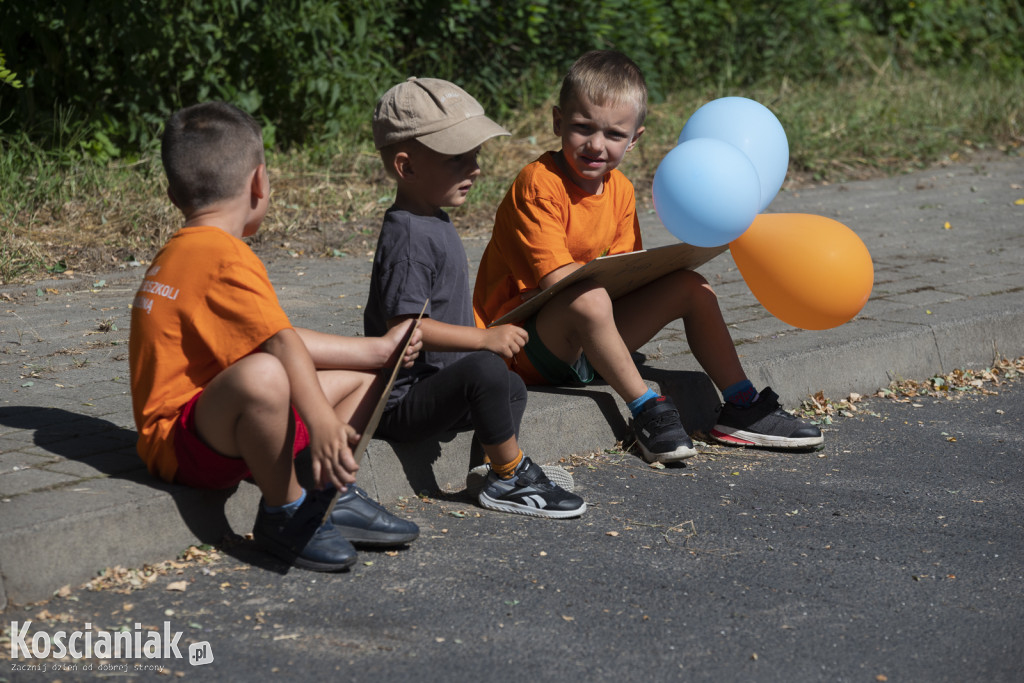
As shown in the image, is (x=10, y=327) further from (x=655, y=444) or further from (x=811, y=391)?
(x=811, y=391)

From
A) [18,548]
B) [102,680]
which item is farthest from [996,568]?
[18,548]

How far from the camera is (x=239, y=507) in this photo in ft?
9.71

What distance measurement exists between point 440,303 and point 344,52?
18.1 feet

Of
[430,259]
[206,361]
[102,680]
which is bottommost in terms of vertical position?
[102,680]

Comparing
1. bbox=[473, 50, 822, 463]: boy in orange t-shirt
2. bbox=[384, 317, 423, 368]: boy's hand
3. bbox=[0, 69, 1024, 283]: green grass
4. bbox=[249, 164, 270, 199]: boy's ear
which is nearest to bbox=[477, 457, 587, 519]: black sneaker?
bbox=[384, 317, 423, 368]: boy's hand

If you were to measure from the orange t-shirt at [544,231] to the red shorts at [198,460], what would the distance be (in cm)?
110

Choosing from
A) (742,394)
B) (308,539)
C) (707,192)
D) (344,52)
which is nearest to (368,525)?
(308,539)

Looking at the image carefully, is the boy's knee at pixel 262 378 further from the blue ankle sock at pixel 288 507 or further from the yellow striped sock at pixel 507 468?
the yellow striped sock at pixel 507 468

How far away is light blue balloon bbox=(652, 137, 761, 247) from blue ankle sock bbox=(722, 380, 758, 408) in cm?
58

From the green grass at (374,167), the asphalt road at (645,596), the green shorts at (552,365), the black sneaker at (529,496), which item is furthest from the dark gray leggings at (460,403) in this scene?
the green grass at (374,167)

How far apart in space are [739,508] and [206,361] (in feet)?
5.34

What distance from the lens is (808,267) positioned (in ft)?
12.0

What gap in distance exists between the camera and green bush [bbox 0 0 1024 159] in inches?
291

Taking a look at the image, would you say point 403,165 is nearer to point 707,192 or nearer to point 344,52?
point 707,192
